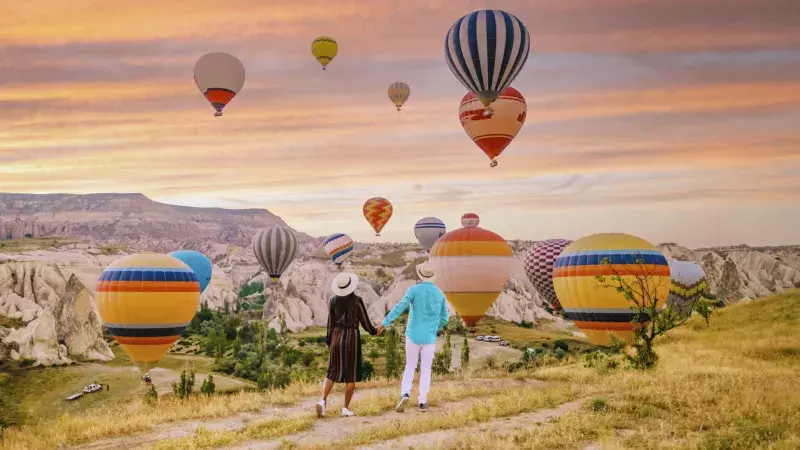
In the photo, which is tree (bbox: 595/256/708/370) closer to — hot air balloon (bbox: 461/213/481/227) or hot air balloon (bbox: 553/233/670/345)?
hot air balloon (bbox: 553/233/670/345)

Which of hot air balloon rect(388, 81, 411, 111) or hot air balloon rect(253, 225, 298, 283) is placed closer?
hot air balloon rect(388, 81, 411, 111)

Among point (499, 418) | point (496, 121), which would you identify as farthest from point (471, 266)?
point (499, 418)

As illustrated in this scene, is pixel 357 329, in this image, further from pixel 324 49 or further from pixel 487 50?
pixel 324 49

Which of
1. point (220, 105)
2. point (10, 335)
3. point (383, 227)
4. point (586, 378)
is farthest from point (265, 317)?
point (586, 378)

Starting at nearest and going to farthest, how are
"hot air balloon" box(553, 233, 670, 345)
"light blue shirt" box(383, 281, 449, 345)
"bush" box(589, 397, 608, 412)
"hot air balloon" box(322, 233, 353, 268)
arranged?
"bush" box(589, 397, 608, 412) < "light blue shirt" box(383, 281, 449, 345) < "hot air balloon" box(553, 233, 670, 345) < "hot air balloon" box(322, 233, 353, 268)

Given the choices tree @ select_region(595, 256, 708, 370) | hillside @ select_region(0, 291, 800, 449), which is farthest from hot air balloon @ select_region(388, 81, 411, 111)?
hillside @ select_region(0, 291, 800, 449)

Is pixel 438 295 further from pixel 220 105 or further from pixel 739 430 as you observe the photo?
pixel 220 105

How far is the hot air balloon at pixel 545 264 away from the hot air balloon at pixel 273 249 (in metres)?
30.9

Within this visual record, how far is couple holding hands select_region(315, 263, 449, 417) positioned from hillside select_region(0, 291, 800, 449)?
0.50 m

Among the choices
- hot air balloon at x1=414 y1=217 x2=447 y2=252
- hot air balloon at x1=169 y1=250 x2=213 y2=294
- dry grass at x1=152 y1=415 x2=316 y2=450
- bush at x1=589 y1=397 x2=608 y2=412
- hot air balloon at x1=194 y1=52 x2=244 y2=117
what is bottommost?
dry grass at x1=152 y1=415 x2=316 y2=450

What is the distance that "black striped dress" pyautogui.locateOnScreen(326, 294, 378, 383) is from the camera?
41.0ft

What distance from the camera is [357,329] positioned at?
12.8 meters

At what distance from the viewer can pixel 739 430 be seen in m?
10.6

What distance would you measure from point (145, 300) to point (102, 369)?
63978 millimetres
